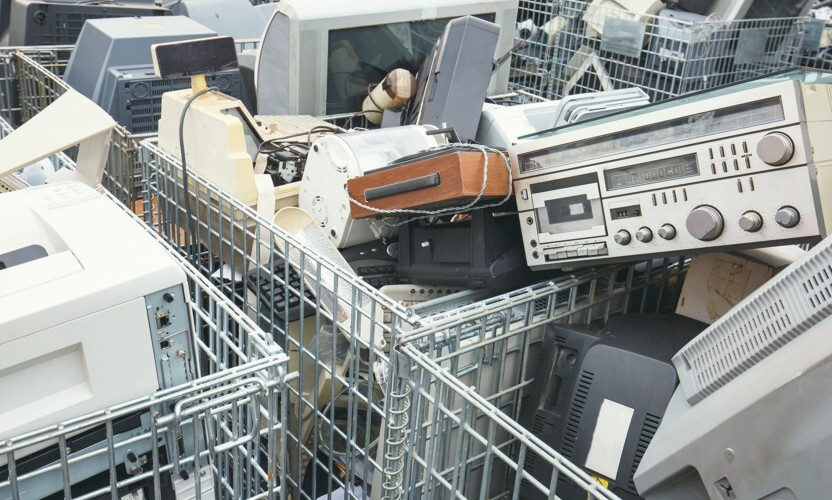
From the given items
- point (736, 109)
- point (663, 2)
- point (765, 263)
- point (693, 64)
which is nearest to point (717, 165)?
point (736, 109)

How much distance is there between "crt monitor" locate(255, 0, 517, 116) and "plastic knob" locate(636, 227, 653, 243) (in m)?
1.02

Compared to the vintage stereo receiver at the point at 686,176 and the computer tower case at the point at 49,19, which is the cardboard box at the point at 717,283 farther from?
the computer tower case at the point at 49,19

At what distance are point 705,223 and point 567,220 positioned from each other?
0.74 ft

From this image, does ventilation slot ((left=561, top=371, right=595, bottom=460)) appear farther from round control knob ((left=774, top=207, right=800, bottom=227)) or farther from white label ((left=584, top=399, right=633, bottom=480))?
round control knob ((left=774, top=207, right=800, bottom=227))

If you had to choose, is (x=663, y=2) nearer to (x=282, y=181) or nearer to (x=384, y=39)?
(x=384, y=39)

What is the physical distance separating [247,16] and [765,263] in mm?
2210

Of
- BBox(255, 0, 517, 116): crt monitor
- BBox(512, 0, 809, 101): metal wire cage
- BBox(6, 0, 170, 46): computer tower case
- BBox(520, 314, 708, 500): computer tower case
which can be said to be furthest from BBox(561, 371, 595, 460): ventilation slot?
BBox(6, 0, 170, 46): computer tower case

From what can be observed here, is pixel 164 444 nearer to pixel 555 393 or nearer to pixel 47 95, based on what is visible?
pixel 555 393

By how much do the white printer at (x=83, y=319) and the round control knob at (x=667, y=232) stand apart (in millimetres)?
659

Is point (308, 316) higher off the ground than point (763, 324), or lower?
lower

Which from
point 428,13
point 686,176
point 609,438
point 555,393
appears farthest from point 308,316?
point 428,13

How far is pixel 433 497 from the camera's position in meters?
1.12

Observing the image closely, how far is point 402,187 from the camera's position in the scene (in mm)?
1281

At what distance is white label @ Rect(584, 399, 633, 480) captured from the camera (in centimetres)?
112
